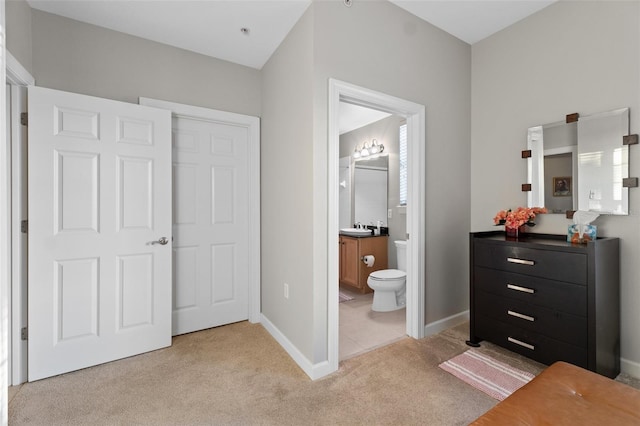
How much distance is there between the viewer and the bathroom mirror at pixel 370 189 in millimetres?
4309

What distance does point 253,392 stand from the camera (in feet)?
6.26

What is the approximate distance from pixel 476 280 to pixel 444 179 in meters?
0.95

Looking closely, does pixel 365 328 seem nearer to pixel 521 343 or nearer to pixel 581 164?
pixel 521 343

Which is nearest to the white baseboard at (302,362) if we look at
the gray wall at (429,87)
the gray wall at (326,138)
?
the gray wall at (326,138)

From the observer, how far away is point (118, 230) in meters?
2.31

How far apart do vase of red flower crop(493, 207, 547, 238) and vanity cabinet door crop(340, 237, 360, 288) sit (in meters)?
1.83

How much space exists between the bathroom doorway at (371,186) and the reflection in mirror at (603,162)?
1853 millimetres

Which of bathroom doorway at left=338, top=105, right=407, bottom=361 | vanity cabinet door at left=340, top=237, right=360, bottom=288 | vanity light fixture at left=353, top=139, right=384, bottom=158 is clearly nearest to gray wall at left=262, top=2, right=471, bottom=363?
bathroom doorway at left=338, top=105, right=407, bottom=361

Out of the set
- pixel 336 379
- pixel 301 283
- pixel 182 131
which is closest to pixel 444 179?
pixel 301 283

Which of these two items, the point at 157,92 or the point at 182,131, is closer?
the point at 157,92

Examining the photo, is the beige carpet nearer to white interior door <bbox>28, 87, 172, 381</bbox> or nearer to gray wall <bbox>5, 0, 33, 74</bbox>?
white interior door <bbox>28, 87, 172, 381</bbox>

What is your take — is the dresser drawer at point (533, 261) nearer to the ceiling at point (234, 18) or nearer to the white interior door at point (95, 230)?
the ceiling at point (234, 18)

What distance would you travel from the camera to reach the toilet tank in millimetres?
3812

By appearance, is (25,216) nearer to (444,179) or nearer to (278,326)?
(278,326)
